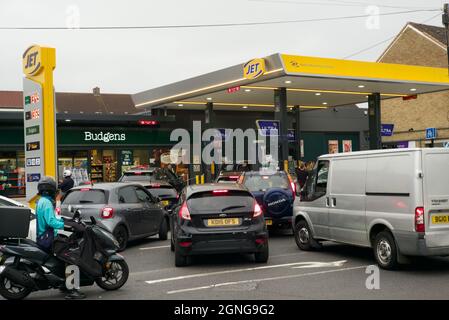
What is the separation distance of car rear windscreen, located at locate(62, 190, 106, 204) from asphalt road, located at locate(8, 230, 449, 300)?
52.6 inches

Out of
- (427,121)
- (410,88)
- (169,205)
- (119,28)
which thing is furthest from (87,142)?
(427,121)

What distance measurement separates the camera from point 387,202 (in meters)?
8.80

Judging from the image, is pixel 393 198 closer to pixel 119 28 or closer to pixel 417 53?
pixel 119 28

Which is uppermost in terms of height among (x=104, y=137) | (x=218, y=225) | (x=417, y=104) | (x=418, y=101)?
(x=418, y=101)

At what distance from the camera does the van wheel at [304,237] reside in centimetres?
1101

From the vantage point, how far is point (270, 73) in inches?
798

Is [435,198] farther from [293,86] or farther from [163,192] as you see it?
[293,86]

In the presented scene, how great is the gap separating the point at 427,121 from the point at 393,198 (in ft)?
119

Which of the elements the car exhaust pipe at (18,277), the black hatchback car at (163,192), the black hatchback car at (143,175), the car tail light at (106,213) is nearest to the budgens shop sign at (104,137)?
the black hatchback car at (143,175)

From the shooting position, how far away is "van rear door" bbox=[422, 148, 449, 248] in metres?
8.27

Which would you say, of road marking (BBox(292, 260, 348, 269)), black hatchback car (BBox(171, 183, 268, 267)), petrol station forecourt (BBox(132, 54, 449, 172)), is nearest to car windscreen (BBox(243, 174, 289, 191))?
black hatchback car (BBox(171, 183, 268, 267))

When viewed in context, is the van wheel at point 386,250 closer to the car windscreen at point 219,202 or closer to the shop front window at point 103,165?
the car windscreen at point 219,202

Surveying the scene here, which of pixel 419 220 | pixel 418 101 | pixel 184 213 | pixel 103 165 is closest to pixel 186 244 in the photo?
pixel 184 213

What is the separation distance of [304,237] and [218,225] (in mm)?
2490
